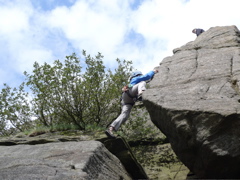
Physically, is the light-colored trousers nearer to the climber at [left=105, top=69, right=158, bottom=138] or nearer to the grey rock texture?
the climber at [left=105, top=69, right=158, bottom=138]

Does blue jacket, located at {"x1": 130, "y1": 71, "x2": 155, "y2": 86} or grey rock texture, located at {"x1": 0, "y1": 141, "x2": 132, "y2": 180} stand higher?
blue jacket, located at {"x1": 130, "y1": 71, "x2": 155, "y2": 86}

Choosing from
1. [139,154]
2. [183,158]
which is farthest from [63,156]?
[139,154]

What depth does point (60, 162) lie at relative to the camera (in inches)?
324

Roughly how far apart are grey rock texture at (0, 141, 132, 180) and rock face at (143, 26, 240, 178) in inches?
104

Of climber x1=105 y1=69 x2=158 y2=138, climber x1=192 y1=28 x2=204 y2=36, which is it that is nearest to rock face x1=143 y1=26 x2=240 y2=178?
climber x1=105 y1=69 x2=158 y2=138

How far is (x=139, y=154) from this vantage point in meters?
17.2

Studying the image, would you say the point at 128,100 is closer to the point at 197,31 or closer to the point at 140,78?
the point at 140,78

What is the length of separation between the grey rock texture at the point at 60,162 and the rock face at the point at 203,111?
265 centimetres

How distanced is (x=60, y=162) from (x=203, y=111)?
15.4 ft

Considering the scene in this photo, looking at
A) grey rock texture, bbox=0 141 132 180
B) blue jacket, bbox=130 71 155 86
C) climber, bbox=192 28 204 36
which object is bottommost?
grey rock texture, bbox=0 141 132 180

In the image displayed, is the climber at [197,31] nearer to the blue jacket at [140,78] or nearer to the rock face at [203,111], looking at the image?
the rock face at [203,111]

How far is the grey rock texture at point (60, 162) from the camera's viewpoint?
7.09 metres

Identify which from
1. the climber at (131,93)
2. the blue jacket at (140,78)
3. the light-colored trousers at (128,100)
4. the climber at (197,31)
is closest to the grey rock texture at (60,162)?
the light-colored trousers at (128,100)

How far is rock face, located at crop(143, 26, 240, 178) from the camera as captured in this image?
8.48 metres
